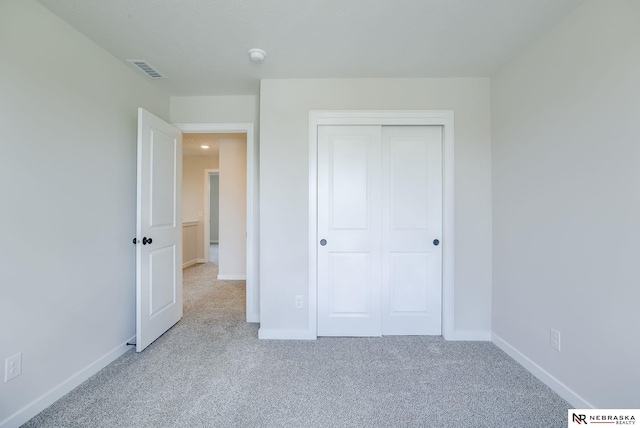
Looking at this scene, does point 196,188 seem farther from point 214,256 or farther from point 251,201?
point 251,201

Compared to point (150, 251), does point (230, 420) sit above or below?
below

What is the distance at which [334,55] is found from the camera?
213cm

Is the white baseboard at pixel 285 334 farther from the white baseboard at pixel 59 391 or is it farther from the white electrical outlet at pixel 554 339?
the white electrical outlet at pixel 554 339

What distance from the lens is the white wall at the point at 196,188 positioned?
6086mm

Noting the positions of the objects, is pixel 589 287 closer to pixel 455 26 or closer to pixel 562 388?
pixel 562 388

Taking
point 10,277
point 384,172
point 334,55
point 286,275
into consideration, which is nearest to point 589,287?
point 384,172

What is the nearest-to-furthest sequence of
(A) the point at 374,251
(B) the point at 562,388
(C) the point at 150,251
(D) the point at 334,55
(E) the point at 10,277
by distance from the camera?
(E) the point at 10,277 → (B) the point at 562,388 → (D) the point at 334,55 → (C) the point at 150,251 → (A) the point at 374,251

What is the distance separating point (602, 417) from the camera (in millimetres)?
1418

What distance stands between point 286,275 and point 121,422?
4.66 ft

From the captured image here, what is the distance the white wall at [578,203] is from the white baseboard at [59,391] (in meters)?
3.19

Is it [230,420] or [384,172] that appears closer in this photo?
[230,420]

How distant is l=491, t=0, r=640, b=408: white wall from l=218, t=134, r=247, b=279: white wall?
12.7ft

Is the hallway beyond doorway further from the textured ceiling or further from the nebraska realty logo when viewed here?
the nebraska realty logo

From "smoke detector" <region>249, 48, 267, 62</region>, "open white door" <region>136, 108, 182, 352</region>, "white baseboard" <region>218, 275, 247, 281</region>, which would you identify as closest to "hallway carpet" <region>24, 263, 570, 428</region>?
"open white door" <region>136, 108, 182, 352</region>
